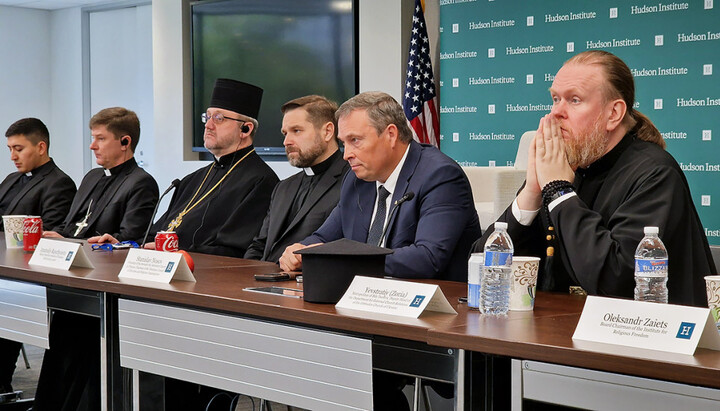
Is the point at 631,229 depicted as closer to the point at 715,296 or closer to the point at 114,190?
the point at 715,296

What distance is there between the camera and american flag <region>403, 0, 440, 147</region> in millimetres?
6484

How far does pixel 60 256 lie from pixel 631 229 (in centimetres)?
183

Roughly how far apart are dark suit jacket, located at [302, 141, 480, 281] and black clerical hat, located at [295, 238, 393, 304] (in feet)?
1.84

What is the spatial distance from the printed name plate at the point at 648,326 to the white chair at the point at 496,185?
3.41 m

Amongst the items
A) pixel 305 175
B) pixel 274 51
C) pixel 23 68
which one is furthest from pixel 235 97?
pixel 23 68

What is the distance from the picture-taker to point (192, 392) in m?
2.80

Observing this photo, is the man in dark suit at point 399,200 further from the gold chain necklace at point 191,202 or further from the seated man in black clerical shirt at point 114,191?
the seated man in black clerical shirt at point 114,191

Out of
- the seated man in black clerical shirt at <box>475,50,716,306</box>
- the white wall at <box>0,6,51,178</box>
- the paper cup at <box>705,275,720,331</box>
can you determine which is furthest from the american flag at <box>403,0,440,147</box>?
the white wall at <box>0,6,51,178</box>

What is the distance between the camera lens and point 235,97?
4.30 metres

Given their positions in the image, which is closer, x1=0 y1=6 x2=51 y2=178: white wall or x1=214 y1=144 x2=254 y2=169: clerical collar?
x1=214 y1=144 x2=254 y2=169: clerical collar

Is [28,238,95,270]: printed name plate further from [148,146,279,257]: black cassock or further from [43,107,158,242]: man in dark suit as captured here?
[43,107,158,242]: man in dark suit

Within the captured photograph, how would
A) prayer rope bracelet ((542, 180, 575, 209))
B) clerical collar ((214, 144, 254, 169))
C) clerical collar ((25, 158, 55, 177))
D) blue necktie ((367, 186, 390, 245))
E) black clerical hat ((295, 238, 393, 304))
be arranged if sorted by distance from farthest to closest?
1. clerical collar ((25, 158, 55, 177))
2. clerical collar ((214, 144, 254, 169))
3. blue necktie ((367, 186, 390, 245))
4. prayer rope bracelet ((542, 180, 575, 209))
5. black clerical hat ((295, 238, 393, 304))

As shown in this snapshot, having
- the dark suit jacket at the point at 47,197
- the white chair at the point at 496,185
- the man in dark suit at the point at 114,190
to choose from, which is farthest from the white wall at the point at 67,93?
the white chair at the point at 496,185

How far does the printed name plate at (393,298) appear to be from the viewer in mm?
1898
